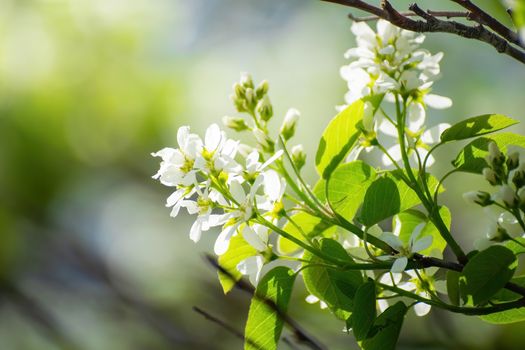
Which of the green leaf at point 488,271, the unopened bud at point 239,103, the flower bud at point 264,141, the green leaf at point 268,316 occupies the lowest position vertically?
the green leaf at point 268,316

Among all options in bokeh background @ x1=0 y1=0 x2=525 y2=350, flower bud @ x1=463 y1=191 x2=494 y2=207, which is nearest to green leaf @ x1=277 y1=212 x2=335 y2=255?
flower bud @ x1=463 y1=191 x2=494 y2=207

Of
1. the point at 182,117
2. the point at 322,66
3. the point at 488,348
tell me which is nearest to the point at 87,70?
the point at 182,117

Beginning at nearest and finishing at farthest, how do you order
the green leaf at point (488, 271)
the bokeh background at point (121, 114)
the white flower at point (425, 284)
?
the green leaf at point (488, 271) → the white flower at point (425, 284) → the bokeh background at point (121, 114)

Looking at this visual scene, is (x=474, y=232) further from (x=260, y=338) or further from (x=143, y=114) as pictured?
(x=260, y=338)

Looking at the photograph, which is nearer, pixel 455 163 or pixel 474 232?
pixel 455 163

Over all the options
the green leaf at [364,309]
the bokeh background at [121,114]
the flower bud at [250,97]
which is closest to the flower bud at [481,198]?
the green leaf at [364,309]

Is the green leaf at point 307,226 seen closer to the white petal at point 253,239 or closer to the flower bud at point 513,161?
the white petal at point 253,239
